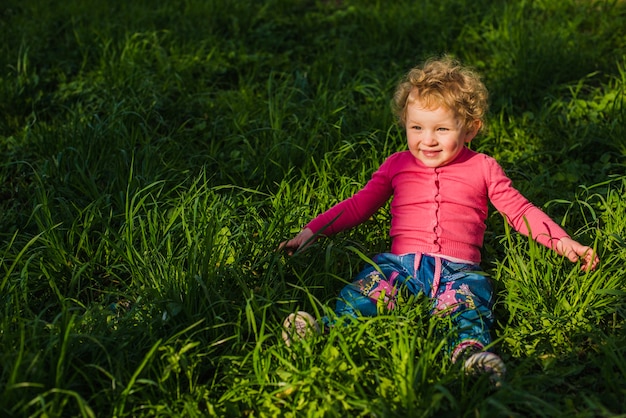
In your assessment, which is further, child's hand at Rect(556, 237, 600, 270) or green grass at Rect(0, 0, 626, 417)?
child's hand at Rect(556, 237, 600, 270)

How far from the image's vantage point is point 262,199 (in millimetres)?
3613

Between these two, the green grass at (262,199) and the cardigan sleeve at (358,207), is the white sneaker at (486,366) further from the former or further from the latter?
the cardigan sleeve at (358,207)

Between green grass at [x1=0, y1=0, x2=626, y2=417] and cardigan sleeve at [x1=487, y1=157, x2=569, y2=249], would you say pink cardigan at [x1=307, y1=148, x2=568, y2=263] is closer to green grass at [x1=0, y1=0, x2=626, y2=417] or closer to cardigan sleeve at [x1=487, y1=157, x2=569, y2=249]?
cardigan sleeve at [x1=487, y1=157, x2=569, y2=249]

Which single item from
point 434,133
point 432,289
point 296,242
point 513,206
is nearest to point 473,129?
point 434,133

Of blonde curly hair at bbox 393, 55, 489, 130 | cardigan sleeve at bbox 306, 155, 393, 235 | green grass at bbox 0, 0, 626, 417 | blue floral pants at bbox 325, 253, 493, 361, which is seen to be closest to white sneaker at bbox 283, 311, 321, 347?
green grass at bbox 0, 0, 626, 417

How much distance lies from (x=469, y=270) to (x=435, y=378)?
0.67m

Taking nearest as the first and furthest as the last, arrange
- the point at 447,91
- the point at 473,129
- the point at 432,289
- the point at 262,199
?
the point at 432,289, the point at 447,91, the point at 473,129, the point at 262,199

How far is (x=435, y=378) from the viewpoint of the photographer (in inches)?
91.7

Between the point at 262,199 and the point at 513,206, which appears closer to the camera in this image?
the point at 513,206

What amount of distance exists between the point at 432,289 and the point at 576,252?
552 mm

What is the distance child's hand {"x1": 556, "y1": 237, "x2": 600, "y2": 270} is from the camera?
2811 millimetres

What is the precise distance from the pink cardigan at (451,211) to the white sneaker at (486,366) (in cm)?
59

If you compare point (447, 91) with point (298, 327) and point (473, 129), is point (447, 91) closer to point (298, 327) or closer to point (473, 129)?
point (473, 129)

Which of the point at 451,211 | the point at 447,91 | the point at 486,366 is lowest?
the point at 486,366
